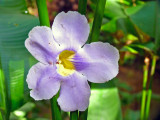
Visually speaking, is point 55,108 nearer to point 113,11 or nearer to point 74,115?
point 74,115

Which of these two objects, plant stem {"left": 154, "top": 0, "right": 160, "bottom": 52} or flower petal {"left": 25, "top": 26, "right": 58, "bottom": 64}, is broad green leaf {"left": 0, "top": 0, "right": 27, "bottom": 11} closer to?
flower petal {"left": 25, "top": 26, "right": 58, "bottom": 64}

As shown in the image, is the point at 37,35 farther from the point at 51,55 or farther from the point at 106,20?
the point at 106,20

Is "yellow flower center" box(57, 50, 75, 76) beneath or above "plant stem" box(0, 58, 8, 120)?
above

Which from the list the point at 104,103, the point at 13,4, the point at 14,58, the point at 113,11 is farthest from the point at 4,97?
the point at 113,11

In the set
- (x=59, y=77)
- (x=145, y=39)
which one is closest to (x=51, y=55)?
(x=59, y=77)

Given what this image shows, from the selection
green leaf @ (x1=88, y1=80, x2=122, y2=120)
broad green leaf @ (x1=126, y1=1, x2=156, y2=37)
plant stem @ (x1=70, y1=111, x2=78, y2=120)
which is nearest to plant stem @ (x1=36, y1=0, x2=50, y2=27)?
plant stem @ (x1=70, y1=111, x2=78, y2=120)

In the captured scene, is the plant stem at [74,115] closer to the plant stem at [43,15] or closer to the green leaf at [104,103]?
the plant stem at [43,15]
